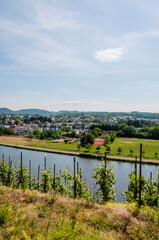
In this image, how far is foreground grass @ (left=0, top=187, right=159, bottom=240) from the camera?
12.5 ft

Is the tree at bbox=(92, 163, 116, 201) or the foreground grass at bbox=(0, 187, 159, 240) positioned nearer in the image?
the foreground grass at bbox=(0, 187, 159, 240)

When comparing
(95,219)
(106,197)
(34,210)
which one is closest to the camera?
(95,219)

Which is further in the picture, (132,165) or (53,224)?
(132,165)

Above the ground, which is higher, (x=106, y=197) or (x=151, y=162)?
(x=106, y=197)

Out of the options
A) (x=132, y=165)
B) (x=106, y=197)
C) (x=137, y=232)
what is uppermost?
(x=137, y=232)

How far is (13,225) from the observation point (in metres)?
4.05

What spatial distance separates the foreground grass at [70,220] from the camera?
380cm

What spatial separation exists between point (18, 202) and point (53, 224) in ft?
5.47

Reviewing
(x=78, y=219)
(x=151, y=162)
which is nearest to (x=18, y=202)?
(x=78, y=219)

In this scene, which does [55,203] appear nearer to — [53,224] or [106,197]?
[53,224]

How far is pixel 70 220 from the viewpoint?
4.35 m

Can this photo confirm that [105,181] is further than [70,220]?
Yes

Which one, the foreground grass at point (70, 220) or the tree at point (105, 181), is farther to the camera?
the tree at point (105, 181)

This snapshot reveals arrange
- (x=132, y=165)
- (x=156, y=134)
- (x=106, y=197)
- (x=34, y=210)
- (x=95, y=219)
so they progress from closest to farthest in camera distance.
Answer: (x=95, y=219) < (x=34, y=210) < (x=106, y=197) < (x=132, y=165) < (x=156, y=134)
